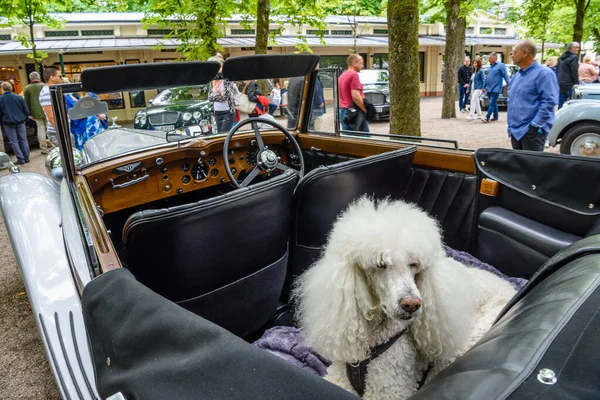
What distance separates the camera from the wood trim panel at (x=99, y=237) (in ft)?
4.21

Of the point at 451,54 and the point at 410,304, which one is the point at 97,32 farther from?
the point at 410,304

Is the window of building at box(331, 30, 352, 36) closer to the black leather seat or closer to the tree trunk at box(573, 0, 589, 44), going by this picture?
the tree trunk at box(573, 0, 589, 44)

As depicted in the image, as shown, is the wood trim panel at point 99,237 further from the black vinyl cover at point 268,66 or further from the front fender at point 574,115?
the front fender at point 574,115

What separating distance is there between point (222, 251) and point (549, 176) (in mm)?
1911

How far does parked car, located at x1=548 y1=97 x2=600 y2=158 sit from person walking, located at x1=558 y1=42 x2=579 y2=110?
3.41 m

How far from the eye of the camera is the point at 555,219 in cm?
239

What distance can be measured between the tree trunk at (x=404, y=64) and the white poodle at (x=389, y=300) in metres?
3.79

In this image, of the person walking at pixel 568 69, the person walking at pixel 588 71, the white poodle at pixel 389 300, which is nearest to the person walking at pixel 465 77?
the person walking at pixel 588 71

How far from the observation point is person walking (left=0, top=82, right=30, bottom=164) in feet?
31.1

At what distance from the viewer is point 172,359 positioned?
0.81 meters

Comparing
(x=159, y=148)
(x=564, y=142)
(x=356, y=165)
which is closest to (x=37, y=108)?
(x=159, y=148)

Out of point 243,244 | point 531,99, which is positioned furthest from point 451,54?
point 243,244

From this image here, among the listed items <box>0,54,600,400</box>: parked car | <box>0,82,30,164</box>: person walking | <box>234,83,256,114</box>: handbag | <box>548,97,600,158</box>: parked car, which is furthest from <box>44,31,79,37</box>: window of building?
<box>548,97,600,158</box>: parked car

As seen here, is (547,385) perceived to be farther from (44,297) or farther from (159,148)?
(159,148)
